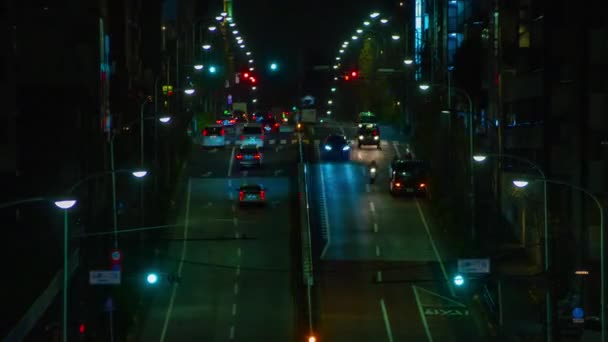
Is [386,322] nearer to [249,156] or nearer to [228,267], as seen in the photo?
[228,267]

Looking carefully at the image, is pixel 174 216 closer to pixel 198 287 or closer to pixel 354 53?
pixel 198 287

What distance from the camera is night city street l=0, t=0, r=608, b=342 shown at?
131ft

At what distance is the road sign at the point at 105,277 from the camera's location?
34156 millimetres

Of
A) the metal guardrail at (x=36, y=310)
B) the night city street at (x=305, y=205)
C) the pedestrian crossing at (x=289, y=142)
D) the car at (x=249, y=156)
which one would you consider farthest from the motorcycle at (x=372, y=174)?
the metal guardrail at (x=36, y=310)

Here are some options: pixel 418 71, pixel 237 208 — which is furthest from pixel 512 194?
pixel 418 71

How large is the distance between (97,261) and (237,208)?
18.7 metres

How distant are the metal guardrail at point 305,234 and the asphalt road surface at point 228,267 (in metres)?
0.77

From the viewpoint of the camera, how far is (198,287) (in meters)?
46.6

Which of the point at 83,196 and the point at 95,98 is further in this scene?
the point at 95,98

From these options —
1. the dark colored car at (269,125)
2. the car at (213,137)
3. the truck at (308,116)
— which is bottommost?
the car at (213,137)

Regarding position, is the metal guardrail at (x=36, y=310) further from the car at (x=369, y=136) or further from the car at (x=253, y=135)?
the car at (x=369, y=136)

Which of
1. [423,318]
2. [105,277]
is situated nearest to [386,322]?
[423,318]

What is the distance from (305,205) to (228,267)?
390 inches

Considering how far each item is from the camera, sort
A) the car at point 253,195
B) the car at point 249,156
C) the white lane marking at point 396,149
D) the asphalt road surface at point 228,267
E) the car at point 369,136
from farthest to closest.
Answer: the car at point 369,136 < the white lane marking at point 396,149 < the car at point 249,156 < the car at point 253,195 < the asphalt road surface at point 228,267
